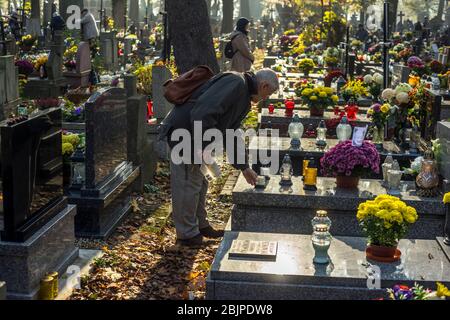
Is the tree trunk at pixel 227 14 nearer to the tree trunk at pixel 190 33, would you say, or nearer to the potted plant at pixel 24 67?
the potted plant at pixel 24 67

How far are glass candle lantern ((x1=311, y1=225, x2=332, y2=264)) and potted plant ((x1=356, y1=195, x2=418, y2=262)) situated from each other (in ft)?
1.01

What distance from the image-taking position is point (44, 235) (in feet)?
19.4

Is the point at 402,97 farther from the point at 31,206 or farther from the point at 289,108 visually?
the point at 31,206

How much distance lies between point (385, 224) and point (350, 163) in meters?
1.91

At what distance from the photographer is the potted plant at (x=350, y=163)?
7.49 meters

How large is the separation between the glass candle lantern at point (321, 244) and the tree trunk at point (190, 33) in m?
7.93

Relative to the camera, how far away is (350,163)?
24.6 ft

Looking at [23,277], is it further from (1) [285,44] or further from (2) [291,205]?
(1) [285,44]

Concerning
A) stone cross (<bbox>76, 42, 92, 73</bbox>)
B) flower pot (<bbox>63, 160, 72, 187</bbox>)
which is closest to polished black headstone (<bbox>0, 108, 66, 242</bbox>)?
flower pot (<bbox>63, 160, 72, 187</bbox>)

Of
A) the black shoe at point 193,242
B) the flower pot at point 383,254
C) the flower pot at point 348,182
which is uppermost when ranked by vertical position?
the flower pot at point 348,182

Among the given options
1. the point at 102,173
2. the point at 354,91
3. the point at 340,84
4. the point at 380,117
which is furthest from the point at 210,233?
the point at 340,84

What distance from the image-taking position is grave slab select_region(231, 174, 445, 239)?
729 centimetres

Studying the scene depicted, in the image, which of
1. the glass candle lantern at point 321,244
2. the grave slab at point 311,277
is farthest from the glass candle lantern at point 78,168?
the glass candle lantern at point 321,244

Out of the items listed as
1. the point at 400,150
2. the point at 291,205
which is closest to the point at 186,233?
the point at 291,205
